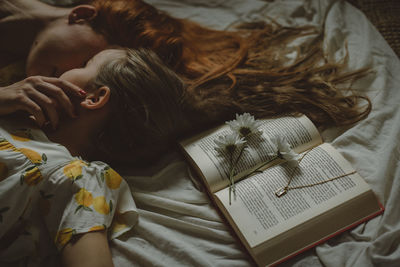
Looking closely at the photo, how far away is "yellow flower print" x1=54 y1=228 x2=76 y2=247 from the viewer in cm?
73

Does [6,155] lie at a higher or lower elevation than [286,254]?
higher

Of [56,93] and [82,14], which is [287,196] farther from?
[82,14]

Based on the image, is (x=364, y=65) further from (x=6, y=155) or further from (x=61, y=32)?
(x=6, y=155)

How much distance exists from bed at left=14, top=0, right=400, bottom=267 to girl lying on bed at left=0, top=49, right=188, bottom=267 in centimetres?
7

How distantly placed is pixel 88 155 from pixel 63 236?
30cm

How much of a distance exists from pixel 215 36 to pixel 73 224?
891mm

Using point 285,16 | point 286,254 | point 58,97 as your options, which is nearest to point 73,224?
point 58,97

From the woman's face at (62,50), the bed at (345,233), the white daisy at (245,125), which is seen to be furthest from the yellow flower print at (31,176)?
the white daisy at (245,125)

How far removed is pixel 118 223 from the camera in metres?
0.87

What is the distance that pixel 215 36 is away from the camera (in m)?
1.31

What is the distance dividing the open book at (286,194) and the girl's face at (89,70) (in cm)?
34

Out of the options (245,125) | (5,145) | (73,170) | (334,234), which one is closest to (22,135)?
(5,145)

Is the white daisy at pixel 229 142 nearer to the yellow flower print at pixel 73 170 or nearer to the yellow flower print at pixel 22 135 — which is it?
the yellow flower print at pixel 73 170

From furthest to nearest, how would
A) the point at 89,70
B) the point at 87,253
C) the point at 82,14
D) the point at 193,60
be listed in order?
the point at 193,60 < the point at 82,14 < the point at 89,70 < the point at 87,253
